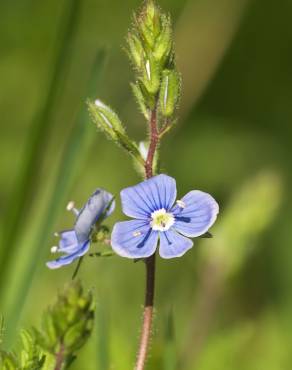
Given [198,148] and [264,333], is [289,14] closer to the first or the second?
[198,148]

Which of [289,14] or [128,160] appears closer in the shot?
[128,160]

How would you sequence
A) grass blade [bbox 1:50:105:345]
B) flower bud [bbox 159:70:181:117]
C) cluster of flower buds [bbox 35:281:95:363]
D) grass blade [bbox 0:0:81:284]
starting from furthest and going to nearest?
grass blade [bbox 0:0:81:284] → grass blade [bbox 1:50:105:345] → flower bud [bbox 159:70:181:117] → cluster of flower buds [bbox 35:281:95:363]

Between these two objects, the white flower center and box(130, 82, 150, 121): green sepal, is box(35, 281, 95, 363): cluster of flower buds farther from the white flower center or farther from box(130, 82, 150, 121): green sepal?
box(130, 82, 150, 121): green sepal

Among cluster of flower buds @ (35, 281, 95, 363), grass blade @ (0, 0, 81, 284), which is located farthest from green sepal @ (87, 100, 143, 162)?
grass blade @ (0, 0, 81, 284)

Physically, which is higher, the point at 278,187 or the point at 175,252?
the point at 278,187

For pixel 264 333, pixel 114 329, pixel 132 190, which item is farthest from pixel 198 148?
pixel 132 190

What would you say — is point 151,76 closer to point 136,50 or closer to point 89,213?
point 136,50
